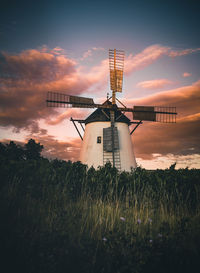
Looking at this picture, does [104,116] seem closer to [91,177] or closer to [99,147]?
[99,147]

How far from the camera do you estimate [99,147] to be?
16938mm

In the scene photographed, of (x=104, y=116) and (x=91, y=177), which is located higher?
(x=104, y=116)

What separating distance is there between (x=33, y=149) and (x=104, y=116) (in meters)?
8.51

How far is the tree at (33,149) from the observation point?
1027 cm

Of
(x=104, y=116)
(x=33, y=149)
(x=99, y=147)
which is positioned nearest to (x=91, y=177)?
(x=33, y=149)

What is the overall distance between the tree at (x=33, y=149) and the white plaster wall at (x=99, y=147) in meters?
6.62

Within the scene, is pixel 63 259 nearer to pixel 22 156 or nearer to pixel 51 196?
pixel 51 196

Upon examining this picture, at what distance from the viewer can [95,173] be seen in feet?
32.7

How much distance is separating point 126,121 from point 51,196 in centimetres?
1280

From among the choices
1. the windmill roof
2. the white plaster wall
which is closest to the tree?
the white plaster wall

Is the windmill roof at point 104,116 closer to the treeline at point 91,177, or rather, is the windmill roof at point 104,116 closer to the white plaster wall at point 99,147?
the white plaster wall at point 99,147

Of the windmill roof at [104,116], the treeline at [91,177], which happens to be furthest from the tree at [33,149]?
the windmill roof at [104,116]

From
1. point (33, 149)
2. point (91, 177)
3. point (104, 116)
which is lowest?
point (91, 177)

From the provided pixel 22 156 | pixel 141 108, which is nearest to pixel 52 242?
pixel 22 156
